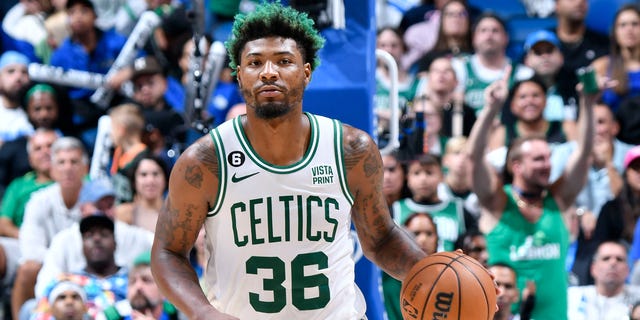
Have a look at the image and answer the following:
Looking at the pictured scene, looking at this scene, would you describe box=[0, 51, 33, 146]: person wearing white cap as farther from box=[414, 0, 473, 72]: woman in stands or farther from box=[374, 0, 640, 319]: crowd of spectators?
box=[414, 0, 473, 72]: woman in stands

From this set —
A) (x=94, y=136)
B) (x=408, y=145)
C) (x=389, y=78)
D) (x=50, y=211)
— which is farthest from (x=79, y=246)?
(x=389, y=78)

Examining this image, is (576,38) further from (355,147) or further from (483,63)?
(355,147)

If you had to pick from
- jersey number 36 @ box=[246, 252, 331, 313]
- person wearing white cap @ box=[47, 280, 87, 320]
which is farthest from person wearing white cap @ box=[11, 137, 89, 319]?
jersey number 36 @ box=[246, 252, 331, 313]

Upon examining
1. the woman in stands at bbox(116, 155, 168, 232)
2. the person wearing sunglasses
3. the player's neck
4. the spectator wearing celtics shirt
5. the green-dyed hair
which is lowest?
the person wearing sunglasses

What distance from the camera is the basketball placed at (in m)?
4.01

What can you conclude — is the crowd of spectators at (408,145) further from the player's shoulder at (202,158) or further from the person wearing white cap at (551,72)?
the player's shoulder at (202,158)

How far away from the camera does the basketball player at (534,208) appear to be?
6934mm

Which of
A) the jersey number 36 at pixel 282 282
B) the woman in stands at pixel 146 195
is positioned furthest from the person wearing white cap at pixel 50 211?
the jersey number 36 at pixel 282 282

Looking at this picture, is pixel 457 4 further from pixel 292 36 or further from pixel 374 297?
pixel 292 36

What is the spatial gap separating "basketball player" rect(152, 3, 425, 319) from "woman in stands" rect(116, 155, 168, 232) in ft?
12.3

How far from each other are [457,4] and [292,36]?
497 cm

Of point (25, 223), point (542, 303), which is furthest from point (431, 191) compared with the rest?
point (25, 223)

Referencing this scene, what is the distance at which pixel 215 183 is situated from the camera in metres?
3.94

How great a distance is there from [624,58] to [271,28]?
200 inches
